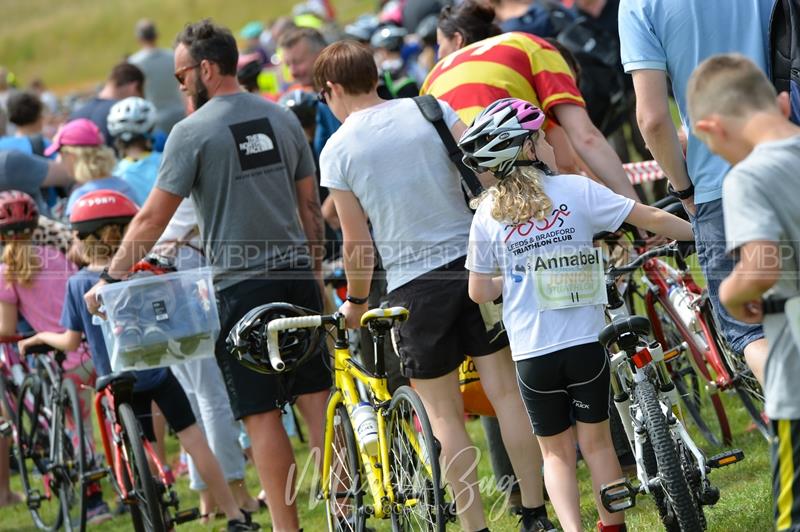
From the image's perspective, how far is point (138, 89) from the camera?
12.0 m

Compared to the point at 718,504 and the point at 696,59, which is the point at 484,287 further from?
the point at 718,504

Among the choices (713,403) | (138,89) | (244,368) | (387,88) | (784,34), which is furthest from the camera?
(138,89)

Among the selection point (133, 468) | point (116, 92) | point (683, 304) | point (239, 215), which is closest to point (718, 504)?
point (683, 304)

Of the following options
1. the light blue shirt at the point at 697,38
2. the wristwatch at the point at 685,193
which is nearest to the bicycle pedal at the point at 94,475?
the wristwatch at the point at 685,193

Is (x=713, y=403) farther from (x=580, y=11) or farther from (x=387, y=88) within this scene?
(x=580, y=11)

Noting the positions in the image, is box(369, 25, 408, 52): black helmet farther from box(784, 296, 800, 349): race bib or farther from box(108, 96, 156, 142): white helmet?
box(784, 296, 800, 349): race bib

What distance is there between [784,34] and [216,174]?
3002mm

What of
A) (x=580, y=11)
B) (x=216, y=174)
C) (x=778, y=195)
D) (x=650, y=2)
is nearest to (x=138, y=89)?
(x=580, y=11)

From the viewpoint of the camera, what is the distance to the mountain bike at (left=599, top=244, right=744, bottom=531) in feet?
15.9

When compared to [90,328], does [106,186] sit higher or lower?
higher

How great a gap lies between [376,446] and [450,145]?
4.53 ft

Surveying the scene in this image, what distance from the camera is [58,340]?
301 inches

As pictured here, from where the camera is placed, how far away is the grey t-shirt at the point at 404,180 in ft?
18.9

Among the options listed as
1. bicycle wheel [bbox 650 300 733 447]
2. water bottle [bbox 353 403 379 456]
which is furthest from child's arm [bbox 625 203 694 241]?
bicycle wheel [bbox 650 300 733 447]
